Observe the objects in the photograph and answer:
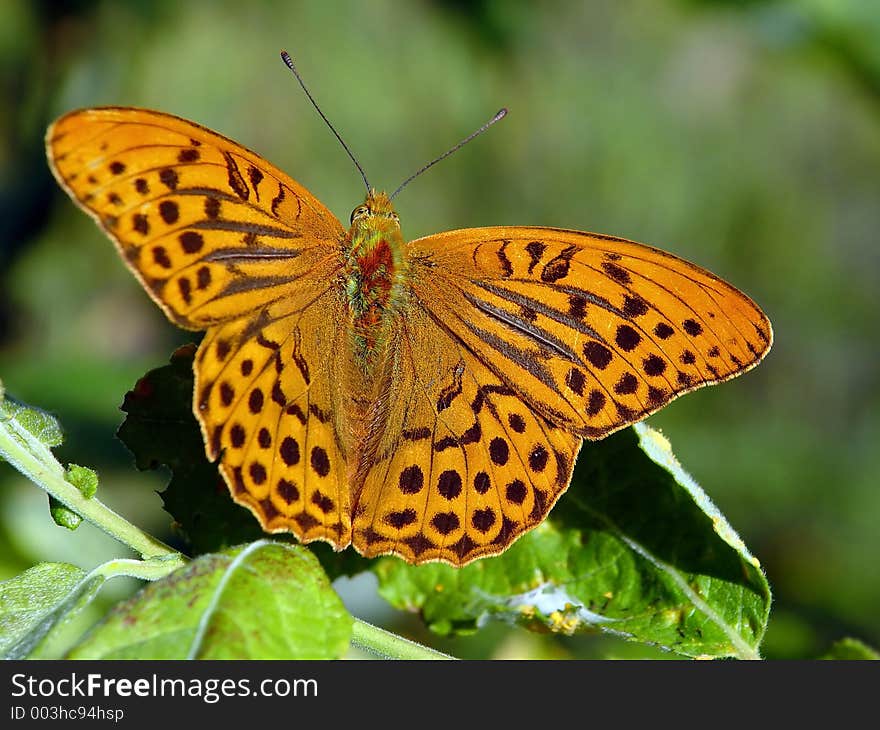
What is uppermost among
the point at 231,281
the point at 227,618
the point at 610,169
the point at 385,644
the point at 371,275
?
the point at 231,281

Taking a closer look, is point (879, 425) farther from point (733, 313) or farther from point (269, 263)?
point (269, 263)

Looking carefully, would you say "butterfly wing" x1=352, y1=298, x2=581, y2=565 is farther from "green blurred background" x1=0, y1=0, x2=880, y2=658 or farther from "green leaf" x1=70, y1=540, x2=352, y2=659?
"green blurred background" x1=0, y1=0, x2=880, y2=658

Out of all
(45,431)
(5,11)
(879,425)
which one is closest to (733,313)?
(45,431)

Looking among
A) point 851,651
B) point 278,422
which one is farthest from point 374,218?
point 851,651

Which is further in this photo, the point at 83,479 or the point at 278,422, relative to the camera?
the point at 278,422

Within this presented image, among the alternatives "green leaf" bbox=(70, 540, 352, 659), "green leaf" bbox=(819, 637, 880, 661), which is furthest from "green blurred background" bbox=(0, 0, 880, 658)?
"green leaf" bbox=(70, 540, 352, 659)

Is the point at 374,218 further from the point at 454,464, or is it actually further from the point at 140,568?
the point at 140,568
